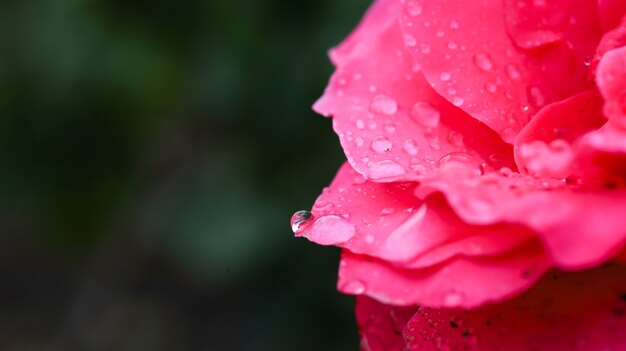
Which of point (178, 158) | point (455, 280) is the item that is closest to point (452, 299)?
point (455, 280)

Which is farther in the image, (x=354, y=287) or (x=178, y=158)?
(x=178, y=158)

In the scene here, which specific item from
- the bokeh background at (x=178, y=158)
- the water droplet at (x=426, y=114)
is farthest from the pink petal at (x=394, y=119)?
the bokeh background at (x=178, y=158)

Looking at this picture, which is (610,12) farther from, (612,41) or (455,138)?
(455,138)

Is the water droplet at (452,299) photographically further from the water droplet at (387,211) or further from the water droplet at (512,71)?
the water droplet at (512,71)

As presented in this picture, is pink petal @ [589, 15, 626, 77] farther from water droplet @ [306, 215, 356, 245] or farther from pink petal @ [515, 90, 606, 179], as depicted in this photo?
water droplet @ [306, 215, 356, 245]

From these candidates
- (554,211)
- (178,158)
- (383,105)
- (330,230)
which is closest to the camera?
(554,211)

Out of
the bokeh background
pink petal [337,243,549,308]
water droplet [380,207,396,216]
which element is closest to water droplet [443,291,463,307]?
pink petal [337,243,549,308]
